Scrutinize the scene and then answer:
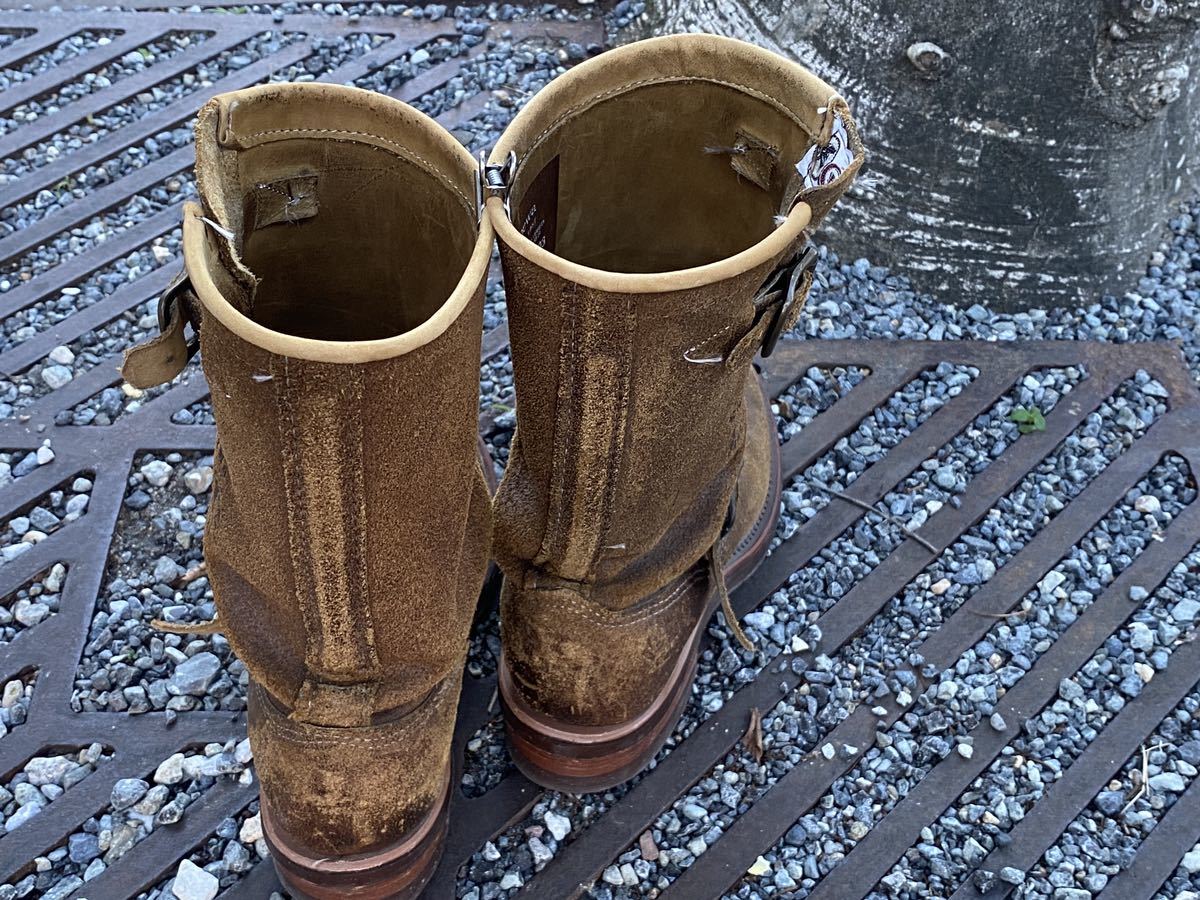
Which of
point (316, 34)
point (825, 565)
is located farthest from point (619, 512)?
point (316, 34)

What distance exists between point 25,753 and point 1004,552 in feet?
5.19

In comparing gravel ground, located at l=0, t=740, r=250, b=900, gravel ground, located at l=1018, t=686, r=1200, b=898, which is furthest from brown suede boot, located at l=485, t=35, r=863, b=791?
gravel ground, located at l=1018, t=686, r=1200, b=898

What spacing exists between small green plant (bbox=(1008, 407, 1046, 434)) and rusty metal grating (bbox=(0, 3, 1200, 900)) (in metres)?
0.02

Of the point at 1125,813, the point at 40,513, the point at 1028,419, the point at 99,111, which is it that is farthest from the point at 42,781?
the point at 1028,419

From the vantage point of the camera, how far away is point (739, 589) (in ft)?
6.22

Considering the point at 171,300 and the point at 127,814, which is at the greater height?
the point at 171,300

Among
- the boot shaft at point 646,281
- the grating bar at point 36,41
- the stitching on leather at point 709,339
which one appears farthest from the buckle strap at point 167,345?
the grating bar at point 36,41

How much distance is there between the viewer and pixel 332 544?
1138 mm

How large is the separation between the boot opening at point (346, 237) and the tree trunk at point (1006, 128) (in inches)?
50.7

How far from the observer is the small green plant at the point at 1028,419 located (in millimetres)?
2168

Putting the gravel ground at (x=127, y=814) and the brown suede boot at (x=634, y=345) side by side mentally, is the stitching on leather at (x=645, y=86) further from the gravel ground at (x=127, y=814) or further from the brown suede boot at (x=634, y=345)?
the gravel ground at (x=127, y=814)

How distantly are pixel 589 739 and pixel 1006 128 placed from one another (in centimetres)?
147

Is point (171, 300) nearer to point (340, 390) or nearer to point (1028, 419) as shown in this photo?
point (340, 390)

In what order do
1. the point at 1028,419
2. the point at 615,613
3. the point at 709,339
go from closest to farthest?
1. the point at 709,339
2. the point at 615,613
3. the point at 1028,419
